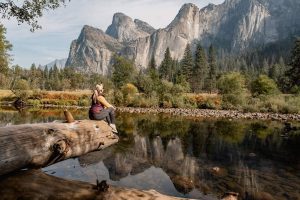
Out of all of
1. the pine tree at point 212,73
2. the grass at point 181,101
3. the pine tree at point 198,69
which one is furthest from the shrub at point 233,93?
the pine tree at point 212,73

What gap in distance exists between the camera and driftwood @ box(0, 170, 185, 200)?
4.75m

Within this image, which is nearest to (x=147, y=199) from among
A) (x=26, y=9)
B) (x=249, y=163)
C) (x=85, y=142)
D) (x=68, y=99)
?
(x=85, y=142)

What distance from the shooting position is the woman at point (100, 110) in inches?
374

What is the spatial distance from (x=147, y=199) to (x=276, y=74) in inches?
4571

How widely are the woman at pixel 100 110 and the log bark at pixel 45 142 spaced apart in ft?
4.18

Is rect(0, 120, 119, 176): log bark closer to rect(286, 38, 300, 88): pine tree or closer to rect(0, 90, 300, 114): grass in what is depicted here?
rect(0, 90, 300, 114): grass

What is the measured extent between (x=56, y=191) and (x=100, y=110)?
4789 mm

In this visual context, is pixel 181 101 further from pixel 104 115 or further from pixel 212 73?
pixel 104 115

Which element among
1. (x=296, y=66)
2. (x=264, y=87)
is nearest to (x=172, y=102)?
(x=296, y=66)

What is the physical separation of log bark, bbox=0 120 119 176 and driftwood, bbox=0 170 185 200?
235 mm

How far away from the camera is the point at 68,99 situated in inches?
2542

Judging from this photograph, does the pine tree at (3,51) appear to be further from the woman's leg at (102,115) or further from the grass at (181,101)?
the woman's leg at (102,115)

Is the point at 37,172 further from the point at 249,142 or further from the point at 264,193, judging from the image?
the point at 249,142

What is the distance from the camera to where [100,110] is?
31.4 feet
